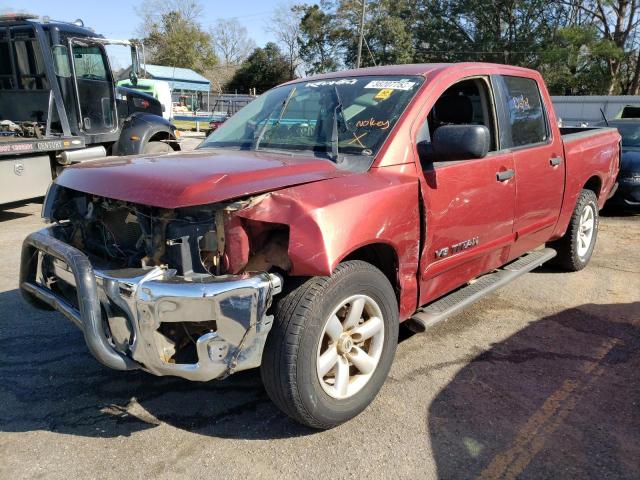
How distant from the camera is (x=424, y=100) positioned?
132 inches

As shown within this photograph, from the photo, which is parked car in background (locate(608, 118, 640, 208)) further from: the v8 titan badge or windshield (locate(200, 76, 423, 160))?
the v8 titan badge

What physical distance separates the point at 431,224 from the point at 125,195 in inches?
67.4

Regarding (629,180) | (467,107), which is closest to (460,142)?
(467,107)

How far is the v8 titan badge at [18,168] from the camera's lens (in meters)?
7.46

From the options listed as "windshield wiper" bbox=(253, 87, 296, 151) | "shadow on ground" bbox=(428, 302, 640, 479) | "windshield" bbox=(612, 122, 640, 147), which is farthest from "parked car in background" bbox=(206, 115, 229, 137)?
"windshield" bbox=(612, 122, 640, 147)

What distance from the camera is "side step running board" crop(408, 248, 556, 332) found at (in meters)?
3.38

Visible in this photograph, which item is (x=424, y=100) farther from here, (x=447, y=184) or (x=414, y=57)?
(x=414, y=57)

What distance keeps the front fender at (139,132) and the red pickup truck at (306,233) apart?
5.57 meters

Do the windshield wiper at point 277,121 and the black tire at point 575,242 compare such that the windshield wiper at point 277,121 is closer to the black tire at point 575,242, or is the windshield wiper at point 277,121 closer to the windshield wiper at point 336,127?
the windshield wiper at point 336,127

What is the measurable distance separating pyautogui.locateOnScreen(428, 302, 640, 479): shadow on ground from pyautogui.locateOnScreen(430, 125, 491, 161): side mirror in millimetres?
1414

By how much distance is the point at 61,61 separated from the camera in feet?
27.3

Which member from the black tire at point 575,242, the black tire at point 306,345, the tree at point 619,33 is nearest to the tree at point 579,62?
the tree at point 619,33

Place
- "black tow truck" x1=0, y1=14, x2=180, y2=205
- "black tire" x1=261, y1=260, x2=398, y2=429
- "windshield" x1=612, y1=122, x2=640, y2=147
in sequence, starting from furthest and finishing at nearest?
"windshield" x1=612, y1=122, x2=640, y2=147 < "black tow truck" x1=0, y1=14, x2=180, y2=205 < "black tire" x1=261, y1=260, x2=398, y2=429

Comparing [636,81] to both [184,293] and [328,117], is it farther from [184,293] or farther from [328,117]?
[184,293]
